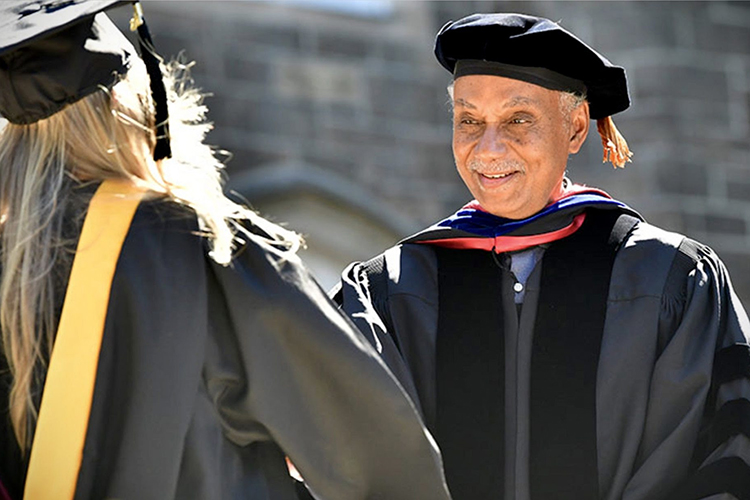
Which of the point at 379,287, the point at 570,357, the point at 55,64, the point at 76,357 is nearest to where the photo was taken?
the point at 76,357

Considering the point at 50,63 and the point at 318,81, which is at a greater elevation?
the point at 50,63

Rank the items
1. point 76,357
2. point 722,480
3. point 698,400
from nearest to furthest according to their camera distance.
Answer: point 76,357, point 722,480, point 698,400

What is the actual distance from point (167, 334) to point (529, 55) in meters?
1.49

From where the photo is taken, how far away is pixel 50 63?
386 centimetres

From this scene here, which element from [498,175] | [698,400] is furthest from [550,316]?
[698,400]

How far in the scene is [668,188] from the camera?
34.1 feet

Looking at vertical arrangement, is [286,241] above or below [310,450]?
above

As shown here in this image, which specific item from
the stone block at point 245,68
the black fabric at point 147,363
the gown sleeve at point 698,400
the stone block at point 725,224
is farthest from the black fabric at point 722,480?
the stone block at point 725,224

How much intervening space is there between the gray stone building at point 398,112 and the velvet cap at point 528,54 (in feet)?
16.5

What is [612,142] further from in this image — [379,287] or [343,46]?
[343,46]

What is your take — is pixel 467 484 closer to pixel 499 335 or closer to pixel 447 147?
pixel 499 335

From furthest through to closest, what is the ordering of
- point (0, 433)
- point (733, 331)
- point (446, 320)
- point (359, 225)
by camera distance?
point (359, 225) < point (446, 320) < point (733, 331) < point (0, 433)

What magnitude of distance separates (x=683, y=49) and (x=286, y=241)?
7.03 m

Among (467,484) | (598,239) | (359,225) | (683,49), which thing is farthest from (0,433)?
(683,49)
